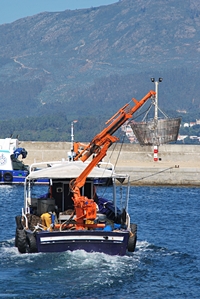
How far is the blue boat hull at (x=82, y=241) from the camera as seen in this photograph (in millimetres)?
28906

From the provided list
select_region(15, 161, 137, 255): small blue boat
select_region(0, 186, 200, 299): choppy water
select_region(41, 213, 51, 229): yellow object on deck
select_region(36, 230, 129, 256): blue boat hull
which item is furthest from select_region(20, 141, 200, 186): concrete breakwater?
select_region(36, 230, 129, 256): blue boat hull

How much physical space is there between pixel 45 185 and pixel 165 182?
24.2 ft

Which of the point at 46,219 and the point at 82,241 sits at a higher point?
the point at 46,219

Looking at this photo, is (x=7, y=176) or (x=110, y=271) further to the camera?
(x=7, y=176)

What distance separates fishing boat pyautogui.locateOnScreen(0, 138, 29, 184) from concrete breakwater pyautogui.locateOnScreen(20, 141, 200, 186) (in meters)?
2.77

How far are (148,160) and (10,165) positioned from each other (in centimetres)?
1219

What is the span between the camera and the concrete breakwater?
190 feet

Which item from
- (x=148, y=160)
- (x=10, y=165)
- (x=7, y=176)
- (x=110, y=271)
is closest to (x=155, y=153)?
(x=148, y=160)

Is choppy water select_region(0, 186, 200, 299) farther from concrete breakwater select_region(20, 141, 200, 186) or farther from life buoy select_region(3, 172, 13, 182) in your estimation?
life buoy select_region(3, 172, 13, 182)

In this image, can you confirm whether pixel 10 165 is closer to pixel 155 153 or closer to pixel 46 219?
pixel 155 153

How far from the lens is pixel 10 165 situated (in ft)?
190

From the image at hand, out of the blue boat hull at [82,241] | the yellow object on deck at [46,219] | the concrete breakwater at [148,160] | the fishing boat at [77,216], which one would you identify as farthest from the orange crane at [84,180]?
the concrete breakwater at [148,160]

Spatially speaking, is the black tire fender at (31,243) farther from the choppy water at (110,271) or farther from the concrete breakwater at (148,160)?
the concrete breakwater at (148,160)

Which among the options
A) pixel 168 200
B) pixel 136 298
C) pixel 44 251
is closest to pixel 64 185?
pixel 44 251
